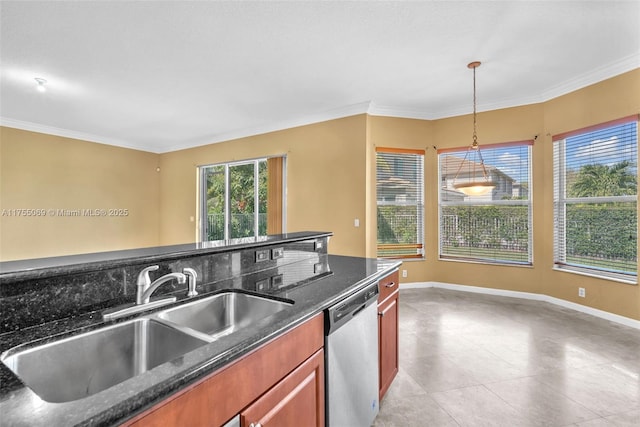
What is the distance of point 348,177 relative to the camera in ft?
14.4

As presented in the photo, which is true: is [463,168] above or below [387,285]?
above

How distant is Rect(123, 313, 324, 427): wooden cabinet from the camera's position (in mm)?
693

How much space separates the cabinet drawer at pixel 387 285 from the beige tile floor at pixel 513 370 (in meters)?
0.73

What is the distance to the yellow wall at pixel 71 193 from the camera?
4789 millimetres

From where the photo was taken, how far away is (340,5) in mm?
2271

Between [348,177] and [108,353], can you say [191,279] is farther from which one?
[348,177]

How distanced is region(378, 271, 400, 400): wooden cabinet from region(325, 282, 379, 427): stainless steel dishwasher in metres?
0.10

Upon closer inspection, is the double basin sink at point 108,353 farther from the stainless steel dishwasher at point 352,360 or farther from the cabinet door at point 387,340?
the cabinet door at point 387,340

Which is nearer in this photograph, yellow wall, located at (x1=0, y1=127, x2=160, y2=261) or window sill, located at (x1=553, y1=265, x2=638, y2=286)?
window sill, located at (x1=553, y1=265, x2=638, y2=286)

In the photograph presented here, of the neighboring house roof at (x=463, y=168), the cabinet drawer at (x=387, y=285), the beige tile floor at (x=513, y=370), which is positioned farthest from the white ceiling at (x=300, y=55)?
the beige tile floor at (x=513, y=370)

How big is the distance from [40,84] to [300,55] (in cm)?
319

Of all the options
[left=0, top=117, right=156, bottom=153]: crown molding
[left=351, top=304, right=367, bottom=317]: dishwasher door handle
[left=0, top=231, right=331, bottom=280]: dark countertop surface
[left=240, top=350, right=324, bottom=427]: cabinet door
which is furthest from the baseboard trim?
[left=0, top=117, right=156, bottom=153]: crown molding

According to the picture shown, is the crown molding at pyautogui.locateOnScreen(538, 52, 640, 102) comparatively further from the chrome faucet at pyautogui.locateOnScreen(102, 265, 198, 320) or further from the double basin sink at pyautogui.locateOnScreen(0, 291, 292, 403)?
the chrome faucet at pyautogui.locateOnScreen(102, 265, 198, 320)

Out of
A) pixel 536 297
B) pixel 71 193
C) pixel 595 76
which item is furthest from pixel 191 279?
pixel 71 193
